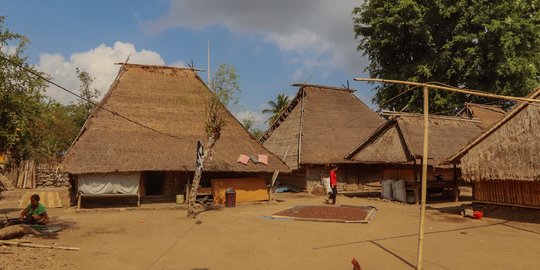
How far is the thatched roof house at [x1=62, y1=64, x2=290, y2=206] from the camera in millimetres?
18062

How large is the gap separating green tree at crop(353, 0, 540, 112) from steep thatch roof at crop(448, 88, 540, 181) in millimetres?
11663

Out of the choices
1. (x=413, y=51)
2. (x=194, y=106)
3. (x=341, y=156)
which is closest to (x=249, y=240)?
(x=194, y=106)

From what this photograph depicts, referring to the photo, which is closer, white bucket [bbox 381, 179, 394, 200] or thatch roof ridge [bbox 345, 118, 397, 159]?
white bucket [bbox 381, 179, 394, 200]

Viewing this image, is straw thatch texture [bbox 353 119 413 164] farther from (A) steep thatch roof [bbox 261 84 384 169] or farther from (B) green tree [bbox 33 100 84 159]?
(B) green tree [bbox 33 100 84 159]

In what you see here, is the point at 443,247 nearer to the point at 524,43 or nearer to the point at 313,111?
the point at 313,111

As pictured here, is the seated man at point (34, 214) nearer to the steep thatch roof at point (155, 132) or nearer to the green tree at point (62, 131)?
the steep thatch roof at point (155, 132)

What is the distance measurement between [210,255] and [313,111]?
20.5m

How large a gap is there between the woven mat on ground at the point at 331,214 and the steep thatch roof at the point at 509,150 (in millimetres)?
4061

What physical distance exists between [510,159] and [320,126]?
15.3m

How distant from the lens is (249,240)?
11281 mm

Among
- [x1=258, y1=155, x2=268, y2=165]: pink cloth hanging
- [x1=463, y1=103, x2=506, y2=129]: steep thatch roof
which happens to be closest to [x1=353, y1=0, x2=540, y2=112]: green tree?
[x1=463, y1=103, x2=506, y2=129]: steep thatch roof

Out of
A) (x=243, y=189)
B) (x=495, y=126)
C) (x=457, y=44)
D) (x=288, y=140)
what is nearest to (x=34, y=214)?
(x=243, y=189)

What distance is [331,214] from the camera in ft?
50.6

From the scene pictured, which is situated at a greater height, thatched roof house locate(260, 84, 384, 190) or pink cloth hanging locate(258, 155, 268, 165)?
thatched roof house locate(260, 84, 384, 190)
